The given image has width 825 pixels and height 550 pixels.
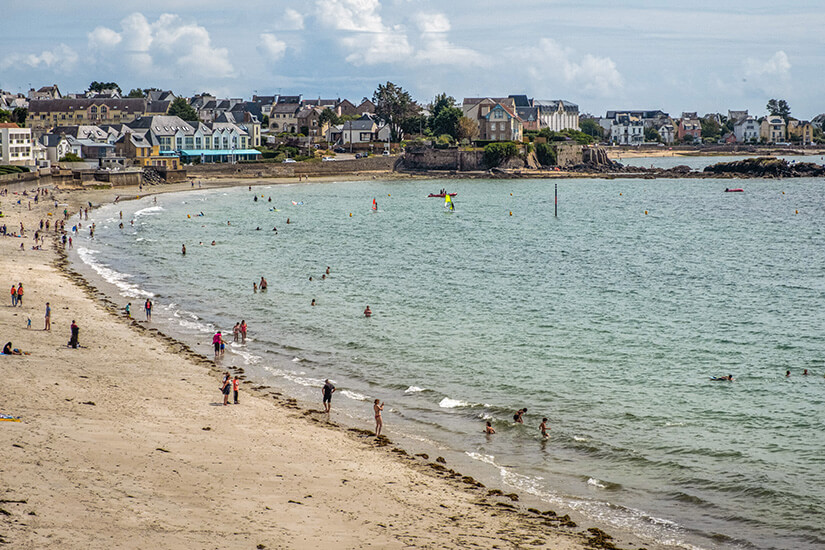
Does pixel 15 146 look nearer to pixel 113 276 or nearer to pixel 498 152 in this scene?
pixel 113 276

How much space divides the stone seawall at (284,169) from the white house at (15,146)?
78.7 feet

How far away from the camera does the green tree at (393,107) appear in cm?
15200

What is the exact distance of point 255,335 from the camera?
34.0 meters

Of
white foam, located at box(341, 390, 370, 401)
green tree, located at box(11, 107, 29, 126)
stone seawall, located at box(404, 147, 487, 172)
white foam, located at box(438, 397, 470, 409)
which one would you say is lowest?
white foam, located at box(438, 397, 470, 409)

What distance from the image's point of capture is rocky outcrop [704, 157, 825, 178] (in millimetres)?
139875

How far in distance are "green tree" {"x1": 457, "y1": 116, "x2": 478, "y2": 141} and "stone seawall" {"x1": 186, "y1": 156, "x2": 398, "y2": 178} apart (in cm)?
1727

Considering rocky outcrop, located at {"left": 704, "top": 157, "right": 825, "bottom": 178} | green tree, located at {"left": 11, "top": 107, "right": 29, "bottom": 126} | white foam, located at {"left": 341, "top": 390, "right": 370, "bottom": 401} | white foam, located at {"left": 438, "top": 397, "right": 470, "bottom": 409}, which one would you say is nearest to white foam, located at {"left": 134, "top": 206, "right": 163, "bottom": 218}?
white foam, located at {"left": 341, "top": 390, "right": 370, "bottom": 401}

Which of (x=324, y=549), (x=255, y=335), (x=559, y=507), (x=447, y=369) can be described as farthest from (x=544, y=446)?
(x=255, y=335)

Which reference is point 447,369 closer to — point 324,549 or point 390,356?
point 390,356

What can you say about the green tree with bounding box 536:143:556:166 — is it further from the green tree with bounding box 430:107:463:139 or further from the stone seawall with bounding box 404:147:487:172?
the green tree with bounding box 430:107:463:139

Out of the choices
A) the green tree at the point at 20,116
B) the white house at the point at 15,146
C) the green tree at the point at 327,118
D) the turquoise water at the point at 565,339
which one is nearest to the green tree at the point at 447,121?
the green tree at the point at 327,118

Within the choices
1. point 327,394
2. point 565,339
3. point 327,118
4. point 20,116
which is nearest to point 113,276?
point 565,339

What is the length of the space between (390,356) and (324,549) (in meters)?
16.6

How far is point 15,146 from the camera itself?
96750 millimetres
